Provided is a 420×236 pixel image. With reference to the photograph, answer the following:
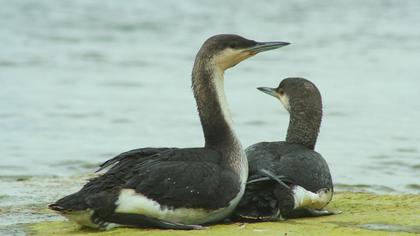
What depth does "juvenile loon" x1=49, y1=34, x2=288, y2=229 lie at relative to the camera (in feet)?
25.4

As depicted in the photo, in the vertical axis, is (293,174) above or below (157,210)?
above

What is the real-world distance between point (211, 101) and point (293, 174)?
0.86 meters

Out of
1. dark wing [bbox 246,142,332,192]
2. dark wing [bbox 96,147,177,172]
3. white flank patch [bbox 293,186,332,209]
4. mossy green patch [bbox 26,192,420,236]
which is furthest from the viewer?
dark wing [bbox 246,142,332,192]

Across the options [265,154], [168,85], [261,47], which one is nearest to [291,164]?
[265,154]

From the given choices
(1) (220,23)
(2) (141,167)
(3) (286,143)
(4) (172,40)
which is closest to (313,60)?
(4) (172,40)

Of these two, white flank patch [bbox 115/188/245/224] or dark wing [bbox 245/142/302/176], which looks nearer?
white flank patch [bbox 115/188/245/224]

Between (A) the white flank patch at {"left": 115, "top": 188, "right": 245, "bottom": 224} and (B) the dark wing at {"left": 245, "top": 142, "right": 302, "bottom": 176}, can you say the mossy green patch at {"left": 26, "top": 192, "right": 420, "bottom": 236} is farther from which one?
(B) the dark wing at {"left": 245, "top": 142, "right": 302, "bottom": 176}

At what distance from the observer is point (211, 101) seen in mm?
8461

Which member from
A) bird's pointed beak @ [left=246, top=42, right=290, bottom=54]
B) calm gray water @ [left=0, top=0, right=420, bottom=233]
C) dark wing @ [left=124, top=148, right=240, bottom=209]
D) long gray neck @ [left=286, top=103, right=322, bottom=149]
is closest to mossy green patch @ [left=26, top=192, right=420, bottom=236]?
dark wing @ [left=124, top=148, right=240, bottom=209]

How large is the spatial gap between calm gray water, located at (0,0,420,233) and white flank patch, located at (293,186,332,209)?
214cm

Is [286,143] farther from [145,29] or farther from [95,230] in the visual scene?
[145,29]

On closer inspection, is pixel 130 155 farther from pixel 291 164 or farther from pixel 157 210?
pixel 291 164

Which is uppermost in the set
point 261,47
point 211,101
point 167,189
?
point 261,47

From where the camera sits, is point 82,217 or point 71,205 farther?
point 82,217
